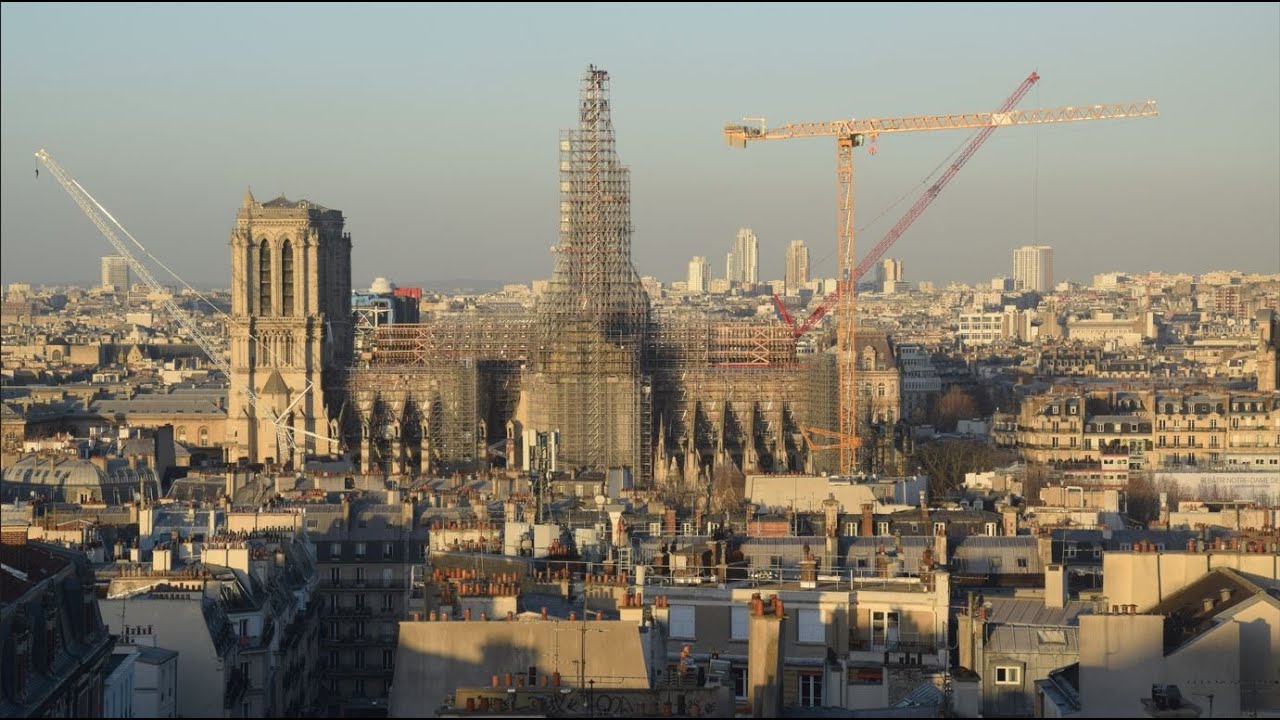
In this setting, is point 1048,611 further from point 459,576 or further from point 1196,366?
point 1196,366

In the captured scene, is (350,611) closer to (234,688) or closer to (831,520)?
(831,520)

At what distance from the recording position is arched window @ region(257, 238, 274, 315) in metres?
110

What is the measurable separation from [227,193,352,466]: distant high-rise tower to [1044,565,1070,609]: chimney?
2994 inches

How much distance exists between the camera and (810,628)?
31.5 meters

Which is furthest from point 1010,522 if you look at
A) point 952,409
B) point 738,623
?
point 952,409

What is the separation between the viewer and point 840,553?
36.8 m

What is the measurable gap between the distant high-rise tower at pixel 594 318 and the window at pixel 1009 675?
73066 mm

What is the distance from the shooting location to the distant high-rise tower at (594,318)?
344 feet

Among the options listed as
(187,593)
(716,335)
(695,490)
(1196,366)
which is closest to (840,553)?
(187,593)

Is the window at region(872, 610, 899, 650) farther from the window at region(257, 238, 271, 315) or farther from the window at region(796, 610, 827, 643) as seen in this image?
the window at region(257, 238, 271, 315)

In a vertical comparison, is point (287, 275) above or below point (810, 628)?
above

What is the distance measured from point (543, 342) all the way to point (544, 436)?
12.0 meters

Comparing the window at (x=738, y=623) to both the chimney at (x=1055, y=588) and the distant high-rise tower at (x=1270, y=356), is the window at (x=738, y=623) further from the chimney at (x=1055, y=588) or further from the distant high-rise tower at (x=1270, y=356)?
the distant high-rise tower at (x=1270, y=356)

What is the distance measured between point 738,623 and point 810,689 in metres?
1.77
